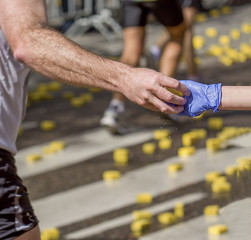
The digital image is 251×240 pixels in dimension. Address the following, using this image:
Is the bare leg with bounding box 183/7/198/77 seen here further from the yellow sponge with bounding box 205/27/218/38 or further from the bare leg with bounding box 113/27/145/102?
the yellow sponge with bounding box 205/27/218/38

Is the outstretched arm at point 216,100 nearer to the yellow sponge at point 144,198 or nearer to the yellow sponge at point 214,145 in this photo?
the yellow sponge at point 144,198

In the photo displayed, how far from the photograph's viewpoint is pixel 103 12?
1200 cm

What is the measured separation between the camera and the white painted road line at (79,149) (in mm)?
6230

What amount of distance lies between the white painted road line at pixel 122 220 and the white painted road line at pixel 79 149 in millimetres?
1284

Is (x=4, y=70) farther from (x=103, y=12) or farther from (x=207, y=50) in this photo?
(x=103, y=12)

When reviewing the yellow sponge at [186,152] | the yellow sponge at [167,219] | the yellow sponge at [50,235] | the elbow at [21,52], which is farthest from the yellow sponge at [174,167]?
the elbow at [21,52]

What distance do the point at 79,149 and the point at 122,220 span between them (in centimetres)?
176

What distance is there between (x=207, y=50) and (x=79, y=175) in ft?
16.7

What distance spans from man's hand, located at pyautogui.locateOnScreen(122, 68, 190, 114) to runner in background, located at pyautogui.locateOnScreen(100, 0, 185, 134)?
171 inches

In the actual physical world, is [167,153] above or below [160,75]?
below

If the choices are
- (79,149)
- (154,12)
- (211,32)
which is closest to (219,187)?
(79,149)

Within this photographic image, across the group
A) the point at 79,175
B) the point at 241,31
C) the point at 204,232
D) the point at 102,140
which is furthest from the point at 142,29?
the point at 241,31

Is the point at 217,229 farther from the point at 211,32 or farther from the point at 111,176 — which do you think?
the point at 211,32

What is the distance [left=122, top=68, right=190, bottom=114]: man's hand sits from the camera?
2.30m
